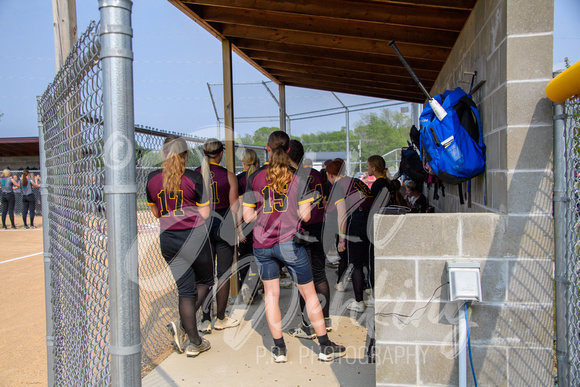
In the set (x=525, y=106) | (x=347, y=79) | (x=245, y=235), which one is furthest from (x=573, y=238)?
(x=347, y=79)

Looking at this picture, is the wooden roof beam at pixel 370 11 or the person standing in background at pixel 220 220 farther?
the person standing in background at pixel 220 220

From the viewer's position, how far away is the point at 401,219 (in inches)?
97.0

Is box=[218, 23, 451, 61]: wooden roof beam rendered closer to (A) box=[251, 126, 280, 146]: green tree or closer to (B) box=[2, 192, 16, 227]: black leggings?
(A) box=[251, 126, 280, 146]: green tree

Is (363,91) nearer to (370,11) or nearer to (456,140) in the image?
(370,11)

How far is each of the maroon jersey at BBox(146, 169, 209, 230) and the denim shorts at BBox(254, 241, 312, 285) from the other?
0.59 m

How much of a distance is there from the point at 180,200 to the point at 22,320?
2886mm

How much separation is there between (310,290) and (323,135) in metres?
9.64

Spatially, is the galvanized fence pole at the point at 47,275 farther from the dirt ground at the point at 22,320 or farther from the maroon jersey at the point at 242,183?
the maroon jersey at the point at 242,183

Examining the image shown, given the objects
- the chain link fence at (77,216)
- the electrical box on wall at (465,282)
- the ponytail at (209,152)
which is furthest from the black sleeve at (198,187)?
the electrical box on wall at (465,282)

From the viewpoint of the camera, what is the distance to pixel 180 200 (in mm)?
3336

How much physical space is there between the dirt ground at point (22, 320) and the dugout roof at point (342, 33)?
11.7ft

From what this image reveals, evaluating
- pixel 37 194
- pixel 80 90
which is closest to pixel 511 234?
pixel 80 90

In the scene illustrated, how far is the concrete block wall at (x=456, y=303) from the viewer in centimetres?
239

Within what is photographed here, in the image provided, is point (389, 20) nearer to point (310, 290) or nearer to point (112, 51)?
point (310, 290)
